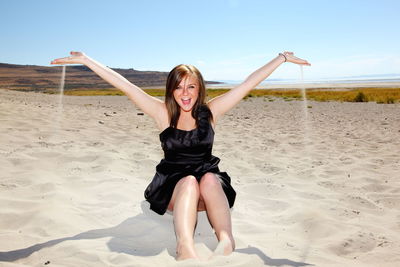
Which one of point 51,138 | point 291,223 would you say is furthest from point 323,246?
point 51,138

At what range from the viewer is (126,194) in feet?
11.7

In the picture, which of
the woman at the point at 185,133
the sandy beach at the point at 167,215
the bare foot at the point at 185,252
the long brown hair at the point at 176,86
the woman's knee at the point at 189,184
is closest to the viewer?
the bare foot at the point at 185,252

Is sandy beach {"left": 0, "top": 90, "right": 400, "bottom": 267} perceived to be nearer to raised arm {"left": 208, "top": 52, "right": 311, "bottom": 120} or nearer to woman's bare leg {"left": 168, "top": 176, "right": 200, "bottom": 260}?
woman's bare leg {"left": 168, "top": 176, "right": 200, "bottom": 260}

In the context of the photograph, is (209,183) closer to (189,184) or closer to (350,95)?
(189,184)

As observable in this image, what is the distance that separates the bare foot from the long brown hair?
43.4 inches

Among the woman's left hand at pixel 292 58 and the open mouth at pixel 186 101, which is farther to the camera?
the woman's left hand at pixel 292 58

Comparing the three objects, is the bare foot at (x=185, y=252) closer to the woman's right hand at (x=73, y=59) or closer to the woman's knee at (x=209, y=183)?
the woman's knee at (x=209, y=183)

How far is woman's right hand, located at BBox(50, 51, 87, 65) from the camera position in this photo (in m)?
2.82

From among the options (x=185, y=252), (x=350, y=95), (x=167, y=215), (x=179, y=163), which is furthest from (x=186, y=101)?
(x=350, y=95)

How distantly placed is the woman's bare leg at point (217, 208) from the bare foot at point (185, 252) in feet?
0.79

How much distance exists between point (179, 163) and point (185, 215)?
60 cm

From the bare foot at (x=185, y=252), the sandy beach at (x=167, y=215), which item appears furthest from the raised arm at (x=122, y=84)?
the bare foot at (x=185, y=252)

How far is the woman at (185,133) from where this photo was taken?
8.64 feet

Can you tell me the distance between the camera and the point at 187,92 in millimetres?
2814
